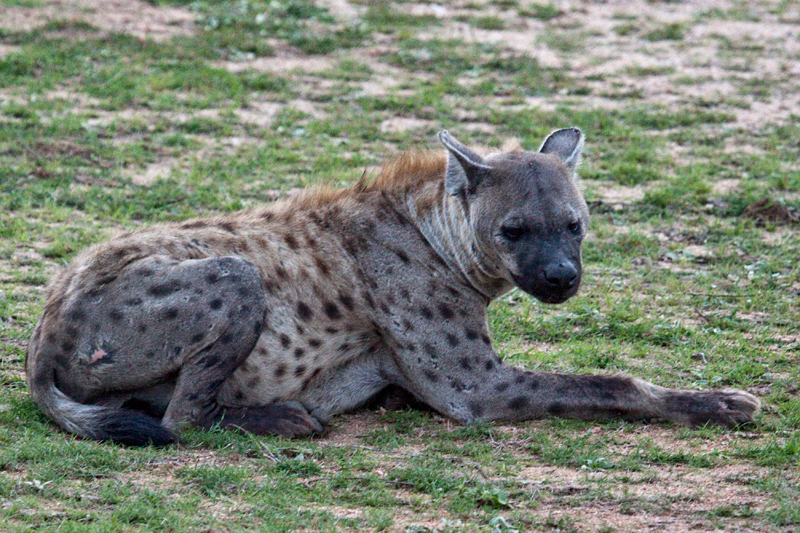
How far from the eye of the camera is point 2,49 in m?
9.94

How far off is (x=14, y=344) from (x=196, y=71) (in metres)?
4.93

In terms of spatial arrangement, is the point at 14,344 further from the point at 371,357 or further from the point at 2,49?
the point at 2,49

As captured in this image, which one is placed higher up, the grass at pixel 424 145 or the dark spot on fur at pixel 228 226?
the dark spot on fur at pixel 228 226

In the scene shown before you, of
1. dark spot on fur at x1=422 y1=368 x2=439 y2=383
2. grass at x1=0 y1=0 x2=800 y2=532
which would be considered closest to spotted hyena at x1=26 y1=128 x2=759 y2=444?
dark spot on fur at x1=422 y1=368 x2=439 y2=383

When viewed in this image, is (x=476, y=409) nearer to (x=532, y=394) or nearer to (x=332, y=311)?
(x=532, y=394)

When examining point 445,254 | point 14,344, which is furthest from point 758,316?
point 14,344

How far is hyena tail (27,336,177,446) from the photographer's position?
4172 mm

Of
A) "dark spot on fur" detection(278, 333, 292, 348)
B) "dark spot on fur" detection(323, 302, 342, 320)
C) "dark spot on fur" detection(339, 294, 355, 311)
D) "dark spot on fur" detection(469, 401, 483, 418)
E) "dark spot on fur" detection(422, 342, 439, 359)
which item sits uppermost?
"dark spot on fur" detection(339, 294, 355, 311)

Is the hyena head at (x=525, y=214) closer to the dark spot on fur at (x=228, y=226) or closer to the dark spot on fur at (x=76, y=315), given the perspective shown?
the dark spot on fur at (x=228, y=226)

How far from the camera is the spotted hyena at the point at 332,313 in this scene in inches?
171

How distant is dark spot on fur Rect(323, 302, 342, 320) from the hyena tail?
0.91m

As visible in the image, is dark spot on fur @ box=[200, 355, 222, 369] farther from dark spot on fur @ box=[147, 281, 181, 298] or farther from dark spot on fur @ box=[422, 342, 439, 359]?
dark spot on fur @ box=[422, 342, 439, 359]

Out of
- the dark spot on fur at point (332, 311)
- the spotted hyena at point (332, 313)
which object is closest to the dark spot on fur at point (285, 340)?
the spotted hyena at point (332, 313)

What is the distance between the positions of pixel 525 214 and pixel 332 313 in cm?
98
